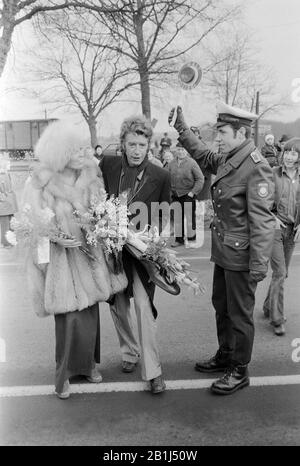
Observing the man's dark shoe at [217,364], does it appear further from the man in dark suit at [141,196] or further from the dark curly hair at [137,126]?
the dark curly hair at [137,126]

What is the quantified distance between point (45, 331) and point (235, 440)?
215cm

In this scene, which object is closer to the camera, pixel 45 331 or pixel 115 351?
pixel 115 351

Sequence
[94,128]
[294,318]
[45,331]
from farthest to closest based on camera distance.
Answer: [94,128] → [294,318] → [45,331]

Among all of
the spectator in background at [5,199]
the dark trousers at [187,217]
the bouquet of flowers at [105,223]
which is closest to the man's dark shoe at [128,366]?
the bouquet of flowers at [105,223]

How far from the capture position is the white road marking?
123 inches

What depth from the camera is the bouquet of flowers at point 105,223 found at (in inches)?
113

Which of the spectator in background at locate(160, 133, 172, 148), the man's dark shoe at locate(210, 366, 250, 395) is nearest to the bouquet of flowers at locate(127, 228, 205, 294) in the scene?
the man's dark shoe at locate(210, 366, 250, 395)

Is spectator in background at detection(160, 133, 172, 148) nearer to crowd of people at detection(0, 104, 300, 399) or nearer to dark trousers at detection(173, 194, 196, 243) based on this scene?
dark trousers at detection(173, 194, 196, 243)

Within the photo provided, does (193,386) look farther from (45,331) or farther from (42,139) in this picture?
(42,139)

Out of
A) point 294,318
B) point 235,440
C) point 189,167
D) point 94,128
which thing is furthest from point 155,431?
point 189,167

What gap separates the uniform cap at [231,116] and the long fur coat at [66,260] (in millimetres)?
846

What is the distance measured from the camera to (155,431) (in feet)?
8.61

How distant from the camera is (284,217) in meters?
4.35

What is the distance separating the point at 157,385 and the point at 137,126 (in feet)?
5.42
